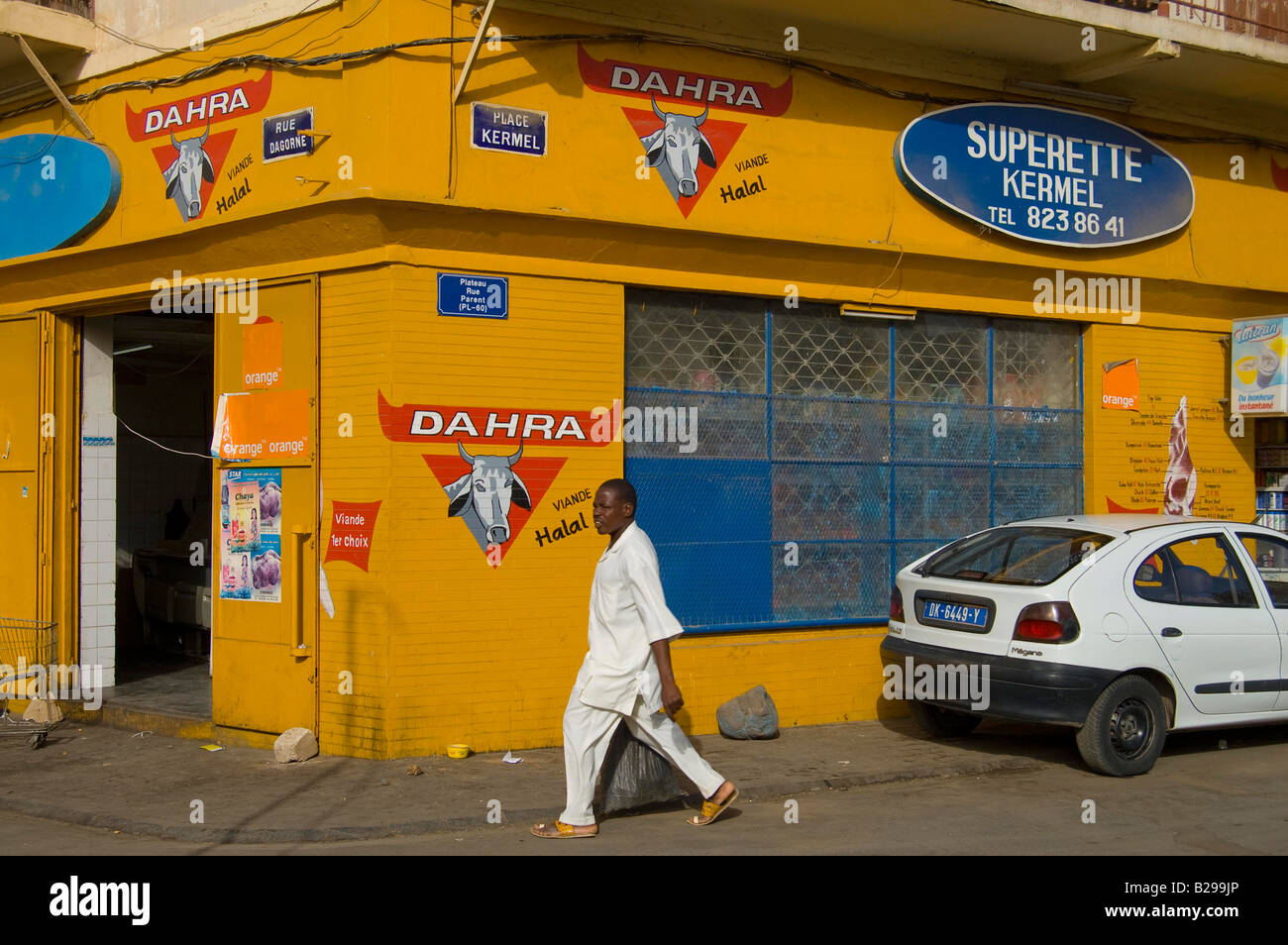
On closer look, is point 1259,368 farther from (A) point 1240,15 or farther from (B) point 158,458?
(B) point 158,458

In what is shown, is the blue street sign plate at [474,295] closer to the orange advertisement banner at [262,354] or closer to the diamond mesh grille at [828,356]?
the orange advertisement banner at [262,354]

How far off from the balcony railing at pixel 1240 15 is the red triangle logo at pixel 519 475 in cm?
741

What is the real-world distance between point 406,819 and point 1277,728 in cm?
713

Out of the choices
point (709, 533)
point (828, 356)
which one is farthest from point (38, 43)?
point (828, 356)

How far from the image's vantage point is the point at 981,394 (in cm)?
1073

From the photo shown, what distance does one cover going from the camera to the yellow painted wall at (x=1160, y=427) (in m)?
11.2

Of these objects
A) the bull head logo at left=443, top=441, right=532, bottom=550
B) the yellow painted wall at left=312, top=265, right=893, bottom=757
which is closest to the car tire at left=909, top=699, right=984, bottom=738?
the yellow painted wall at left=312, top=265, right=893, bottom=757

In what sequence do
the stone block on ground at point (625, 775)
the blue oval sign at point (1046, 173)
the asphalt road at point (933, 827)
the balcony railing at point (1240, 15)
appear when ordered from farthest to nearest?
the balcony railing at point (1240, 15) < the blue oval sign at point (1046, 173) < the stone block on ground at point (625, 775) < the asphalt road at point (933, 827)

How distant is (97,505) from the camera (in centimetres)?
1012

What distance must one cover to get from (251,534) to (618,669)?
12.6 ft

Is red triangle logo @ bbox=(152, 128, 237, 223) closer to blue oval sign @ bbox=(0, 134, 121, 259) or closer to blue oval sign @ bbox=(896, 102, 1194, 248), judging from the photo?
blue oval sign @ bbox=(0, 134, 121, 259)

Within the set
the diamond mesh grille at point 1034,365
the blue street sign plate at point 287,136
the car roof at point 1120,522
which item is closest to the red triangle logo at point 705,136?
the blue street sign plate at point 287,136
